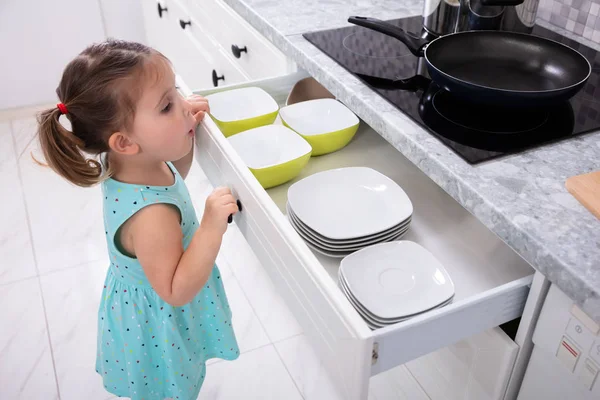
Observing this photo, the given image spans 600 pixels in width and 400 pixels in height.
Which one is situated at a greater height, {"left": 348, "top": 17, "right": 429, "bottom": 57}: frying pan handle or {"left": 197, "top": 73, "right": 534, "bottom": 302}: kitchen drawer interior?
{"left": 348, "top": 17, "right": 429, "bottom": 57}: frying pan handle

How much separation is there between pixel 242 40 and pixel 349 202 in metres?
0.80

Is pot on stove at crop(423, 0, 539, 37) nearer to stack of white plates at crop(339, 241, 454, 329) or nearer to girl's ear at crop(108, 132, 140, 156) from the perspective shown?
stack of white plates at crop(339, 241, 454, 329)

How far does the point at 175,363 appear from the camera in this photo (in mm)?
1140

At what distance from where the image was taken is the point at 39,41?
2861 mm

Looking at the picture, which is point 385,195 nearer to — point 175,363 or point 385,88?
point 385,88

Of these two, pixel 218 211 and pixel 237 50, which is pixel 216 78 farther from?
pixel 218 211

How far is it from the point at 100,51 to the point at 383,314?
595 mm

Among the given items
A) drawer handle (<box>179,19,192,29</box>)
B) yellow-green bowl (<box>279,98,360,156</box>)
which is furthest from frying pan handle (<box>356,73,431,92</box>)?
drawer handle (<box>179,19,192,29</box>)

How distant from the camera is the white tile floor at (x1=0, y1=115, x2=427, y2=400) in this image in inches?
61.9

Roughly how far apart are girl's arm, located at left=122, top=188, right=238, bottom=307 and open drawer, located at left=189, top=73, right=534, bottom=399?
5cm

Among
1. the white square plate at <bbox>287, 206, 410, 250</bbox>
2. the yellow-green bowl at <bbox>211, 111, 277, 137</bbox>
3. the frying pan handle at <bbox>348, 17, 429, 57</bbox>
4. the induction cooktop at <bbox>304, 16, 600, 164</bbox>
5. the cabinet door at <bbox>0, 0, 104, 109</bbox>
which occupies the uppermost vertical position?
the frying pan handle at <bbox>348, 17, 429, 57</bbox>

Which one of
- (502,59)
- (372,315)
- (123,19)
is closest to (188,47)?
(123,19)

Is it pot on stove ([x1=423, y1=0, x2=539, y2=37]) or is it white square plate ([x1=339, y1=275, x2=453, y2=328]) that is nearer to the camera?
white square plate ([x1=339, y1=275, x2=453, y2=328])

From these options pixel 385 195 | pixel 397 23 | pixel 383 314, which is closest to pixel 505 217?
pixel 383 314
